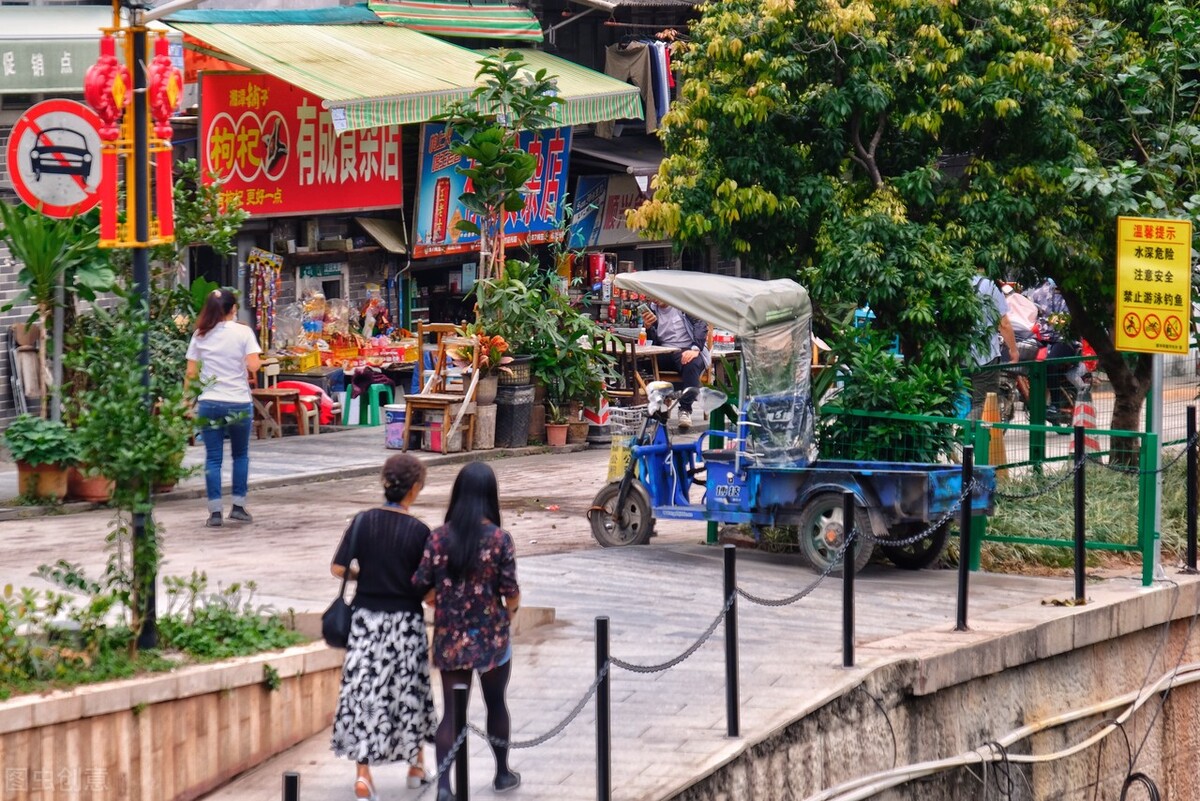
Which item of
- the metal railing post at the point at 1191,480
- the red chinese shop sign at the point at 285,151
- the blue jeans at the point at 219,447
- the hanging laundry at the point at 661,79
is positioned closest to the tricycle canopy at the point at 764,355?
the metal railing post at the point at 1191,480

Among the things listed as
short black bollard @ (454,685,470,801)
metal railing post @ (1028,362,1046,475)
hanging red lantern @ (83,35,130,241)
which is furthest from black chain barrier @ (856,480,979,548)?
hanging red lantern @ (83,35,130,241)

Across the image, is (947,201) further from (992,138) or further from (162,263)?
(162,263)

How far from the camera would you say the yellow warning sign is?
37.8 ft

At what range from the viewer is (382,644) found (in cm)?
730

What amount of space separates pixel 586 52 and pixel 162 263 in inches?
422

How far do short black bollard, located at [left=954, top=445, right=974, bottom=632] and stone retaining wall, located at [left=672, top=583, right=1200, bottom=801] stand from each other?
128 mm

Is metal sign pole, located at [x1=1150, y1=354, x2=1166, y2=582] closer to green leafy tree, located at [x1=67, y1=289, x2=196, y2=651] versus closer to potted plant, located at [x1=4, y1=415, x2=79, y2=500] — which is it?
green leafy tree, located at [x1=67, y1=289, x2=196, y2=651]

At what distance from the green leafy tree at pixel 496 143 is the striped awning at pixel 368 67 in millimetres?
382

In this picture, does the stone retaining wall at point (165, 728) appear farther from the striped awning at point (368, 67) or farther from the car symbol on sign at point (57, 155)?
the striped awning at point (368, 67)

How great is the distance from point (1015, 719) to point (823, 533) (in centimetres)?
175

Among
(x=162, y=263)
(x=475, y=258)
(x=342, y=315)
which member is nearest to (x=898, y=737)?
(x=162, y=263)

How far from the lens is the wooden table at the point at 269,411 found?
59.3 feet

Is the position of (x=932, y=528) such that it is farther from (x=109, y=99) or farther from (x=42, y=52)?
(x=42, y=52)

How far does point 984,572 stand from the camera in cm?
1208
